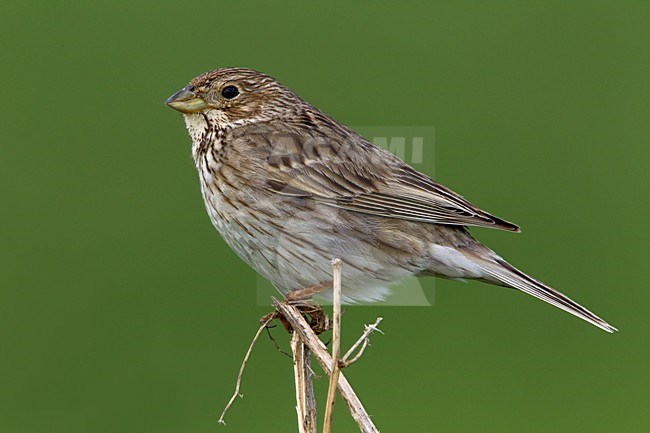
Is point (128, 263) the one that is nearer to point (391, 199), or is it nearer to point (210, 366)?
point (210, 366)

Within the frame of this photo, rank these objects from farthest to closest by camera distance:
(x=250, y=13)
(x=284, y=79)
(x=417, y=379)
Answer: (x=250, y=13) < (x=284, y=79) < (x=417, y=379)

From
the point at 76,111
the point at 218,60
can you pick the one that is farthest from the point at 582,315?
the point at 76,111

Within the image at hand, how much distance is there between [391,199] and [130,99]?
3959mm

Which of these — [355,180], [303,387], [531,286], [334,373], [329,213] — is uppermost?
[355,180]

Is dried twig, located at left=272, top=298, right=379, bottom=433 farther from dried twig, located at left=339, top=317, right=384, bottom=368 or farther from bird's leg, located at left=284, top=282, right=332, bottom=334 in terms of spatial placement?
bird's leg, located at left=284, top=282, right=332, bottom=334

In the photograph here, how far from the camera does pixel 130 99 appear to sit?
9.45m

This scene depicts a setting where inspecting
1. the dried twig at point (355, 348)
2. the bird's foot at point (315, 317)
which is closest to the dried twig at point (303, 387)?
the dried twig at point (355, 348)

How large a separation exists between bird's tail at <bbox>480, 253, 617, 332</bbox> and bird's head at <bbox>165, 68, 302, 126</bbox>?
4.42ft

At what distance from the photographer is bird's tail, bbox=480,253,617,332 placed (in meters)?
5.59

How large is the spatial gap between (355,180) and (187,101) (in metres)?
0.91

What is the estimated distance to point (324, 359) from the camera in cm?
434

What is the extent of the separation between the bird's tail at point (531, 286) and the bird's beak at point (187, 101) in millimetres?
1544

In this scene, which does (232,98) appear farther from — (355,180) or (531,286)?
(531,286)

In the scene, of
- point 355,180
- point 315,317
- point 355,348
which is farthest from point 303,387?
point 355,180
